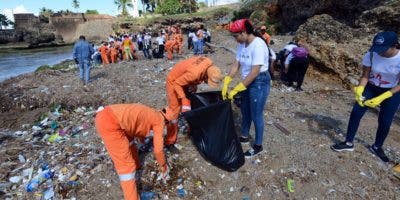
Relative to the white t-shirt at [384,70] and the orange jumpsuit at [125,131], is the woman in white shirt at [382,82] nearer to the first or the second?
the white t-shirt at [384,70]

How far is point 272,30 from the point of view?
19.5m

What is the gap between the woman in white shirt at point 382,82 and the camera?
11.0ft

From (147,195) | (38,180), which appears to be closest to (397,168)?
(147,195)

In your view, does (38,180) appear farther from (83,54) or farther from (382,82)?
(83,54)

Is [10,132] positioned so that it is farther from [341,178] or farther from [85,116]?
[341,178]

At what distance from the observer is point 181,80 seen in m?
3.95

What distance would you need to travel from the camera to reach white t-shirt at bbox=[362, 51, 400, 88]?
3.41 meters

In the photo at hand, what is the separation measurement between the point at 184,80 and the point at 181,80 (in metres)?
0.04

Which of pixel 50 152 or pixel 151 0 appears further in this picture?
pixel 151 0

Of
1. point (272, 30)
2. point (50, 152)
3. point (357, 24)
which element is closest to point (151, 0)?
point (272, 30)

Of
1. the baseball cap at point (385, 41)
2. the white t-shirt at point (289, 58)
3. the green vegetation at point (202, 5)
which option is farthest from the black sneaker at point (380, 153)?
the green vegetation at point (202, 5)

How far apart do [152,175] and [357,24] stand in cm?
785

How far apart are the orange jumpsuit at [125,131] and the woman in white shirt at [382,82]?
241cm

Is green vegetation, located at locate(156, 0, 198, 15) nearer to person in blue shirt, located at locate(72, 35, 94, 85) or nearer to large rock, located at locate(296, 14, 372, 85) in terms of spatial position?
person in blue shirt, located at locate(72, 35, 94, 85)
